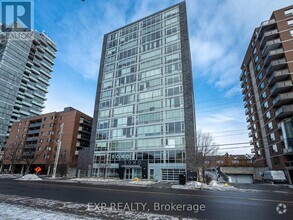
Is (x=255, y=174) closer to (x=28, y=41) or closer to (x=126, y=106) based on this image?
(x=126, y=106)

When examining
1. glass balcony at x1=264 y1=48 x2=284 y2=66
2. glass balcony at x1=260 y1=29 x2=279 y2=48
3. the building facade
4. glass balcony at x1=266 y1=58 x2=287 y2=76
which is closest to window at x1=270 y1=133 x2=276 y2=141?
glass balcony at x1=266 y1=58 x2=287 y2=76

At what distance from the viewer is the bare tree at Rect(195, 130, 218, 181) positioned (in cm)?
2522

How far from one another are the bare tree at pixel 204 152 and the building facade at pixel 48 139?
41804 millimetres

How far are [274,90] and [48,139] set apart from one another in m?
74.5

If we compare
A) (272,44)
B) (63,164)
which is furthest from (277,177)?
(63,164)

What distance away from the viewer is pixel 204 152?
26.7 m

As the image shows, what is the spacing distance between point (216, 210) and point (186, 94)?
32.9 m

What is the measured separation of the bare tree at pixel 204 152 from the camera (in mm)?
25219

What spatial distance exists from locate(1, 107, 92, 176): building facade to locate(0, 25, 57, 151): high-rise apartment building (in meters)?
23.0

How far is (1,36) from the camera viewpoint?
101 m

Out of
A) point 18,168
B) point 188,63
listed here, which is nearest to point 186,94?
point 188,63

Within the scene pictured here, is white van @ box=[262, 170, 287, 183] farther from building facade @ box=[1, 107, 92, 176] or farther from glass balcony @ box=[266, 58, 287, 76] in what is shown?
building facade @ box=[1, 107, 92, 176]

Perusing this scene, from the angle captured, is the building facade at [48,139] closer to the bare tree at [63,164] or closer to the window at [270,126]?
the bare tree at [63,164]

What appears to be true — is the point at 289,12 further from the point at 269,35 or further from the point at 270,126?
the point at 270,126
